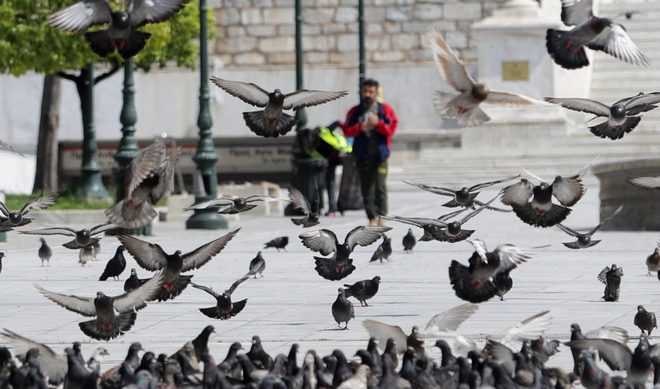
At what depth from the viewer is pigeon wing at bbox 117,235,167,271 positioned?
7.76m

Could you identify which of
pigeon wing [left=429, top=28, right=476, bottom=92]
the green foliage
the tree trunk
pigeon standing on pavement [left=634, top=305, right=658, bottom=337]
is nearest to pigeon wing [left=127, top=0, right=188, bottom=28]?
pigeon wing [left=429, top=28, right=476, bottom=92]

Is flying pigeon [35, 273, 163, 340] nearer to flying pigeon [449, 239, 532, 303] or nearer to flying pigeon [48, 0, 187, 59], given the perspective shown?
flying pigeon [48, 0, 187, 59]

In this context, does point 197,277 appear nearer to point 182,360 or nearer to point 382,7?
point 182,360

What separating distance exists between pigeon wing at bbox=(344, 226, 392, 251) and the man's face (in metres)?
6.59

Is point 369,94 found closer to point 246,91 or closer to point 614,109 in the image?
point 246,91

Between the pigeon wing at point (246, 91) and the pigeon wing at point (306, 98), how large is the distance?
148mm

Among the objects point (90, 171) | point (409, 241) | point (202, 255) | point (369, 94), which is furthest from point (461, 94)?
point (90, 171)

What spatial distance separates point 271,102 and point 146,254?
146 cm

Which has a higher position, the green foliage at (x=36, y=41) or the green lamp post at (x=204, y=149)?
the green foliage at (x=36, y=41)

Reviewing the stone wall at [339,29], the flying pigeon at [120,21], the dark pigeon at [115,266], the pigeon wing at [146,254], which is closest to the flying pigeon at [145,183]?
the pigeon wing at [146,254]

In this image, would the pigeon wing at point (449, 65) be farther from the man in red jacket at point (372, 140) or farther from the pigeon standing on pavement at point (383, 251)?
the man in red jacket at point (372, 140)

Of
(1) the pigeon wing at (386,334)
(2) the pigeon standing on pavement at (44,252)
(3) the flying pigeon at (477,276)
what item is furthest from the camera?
(2) the pigeon standing on pavement at (44,252)

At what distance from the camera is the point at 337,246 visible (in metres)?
9.61

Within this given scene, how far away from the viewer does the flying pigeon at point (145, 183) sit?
7453 millimetres
